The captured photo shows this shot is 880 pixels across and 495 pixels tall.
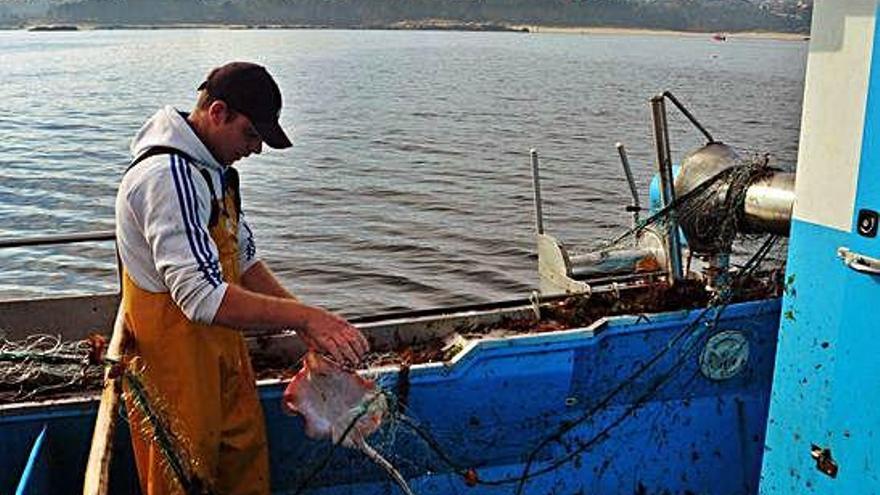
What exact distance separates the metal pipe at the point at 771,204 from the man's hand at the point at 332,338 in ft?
6.62

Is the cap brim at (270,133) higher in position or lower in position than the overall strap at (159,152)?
higher

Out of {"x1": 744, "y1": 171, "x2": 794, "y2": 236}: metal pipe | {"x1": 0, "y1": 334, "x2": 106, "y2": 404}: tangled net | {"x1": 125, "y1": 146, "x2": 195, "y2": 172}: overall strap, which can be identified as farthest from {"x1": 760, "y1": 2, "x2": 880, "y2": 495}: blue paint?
{"x1": 0, "y1": 334, "x2": 106, "y2": 404}: tangled net

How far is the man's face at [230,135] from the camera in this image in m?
3.11

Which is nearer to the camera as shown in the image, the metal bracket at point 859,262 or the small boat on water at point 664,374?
the metal bracket at point 859,262

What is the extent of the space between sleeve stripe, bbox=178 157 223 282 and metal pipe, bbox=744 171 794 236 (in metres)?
2.38

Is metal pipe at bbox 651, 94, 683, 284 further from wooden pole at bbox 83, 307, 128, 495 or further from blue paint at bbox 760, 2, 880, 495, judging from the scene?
wooden pole at bbox 83, 307, 128, 495

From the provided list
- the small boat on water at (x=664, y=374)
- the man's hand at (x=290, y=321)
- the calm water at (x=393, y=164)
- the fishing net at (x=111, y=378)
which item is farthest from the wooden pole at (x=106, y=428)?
the calm water at (x=393, y=164)

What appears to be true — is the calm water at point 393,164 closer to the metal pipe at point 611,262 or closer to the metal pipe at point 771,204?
the metal pipe at point 611,262

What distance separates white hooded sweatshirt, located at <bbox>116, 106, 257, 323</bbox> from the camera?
2934mm

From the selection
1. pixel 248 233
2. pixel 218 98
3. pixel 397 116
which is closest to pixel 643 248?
pixel 248 233

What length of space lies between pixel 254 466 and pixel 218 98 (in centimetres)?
141

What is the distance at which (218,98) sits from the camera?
3090 millimetres

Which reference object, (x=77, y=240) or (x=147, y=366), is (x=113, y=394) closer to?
(x=147, y=366)

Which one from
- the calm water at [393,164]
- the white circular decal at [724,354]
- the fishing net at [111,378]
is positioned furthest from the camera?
the calm water at [393,164]
